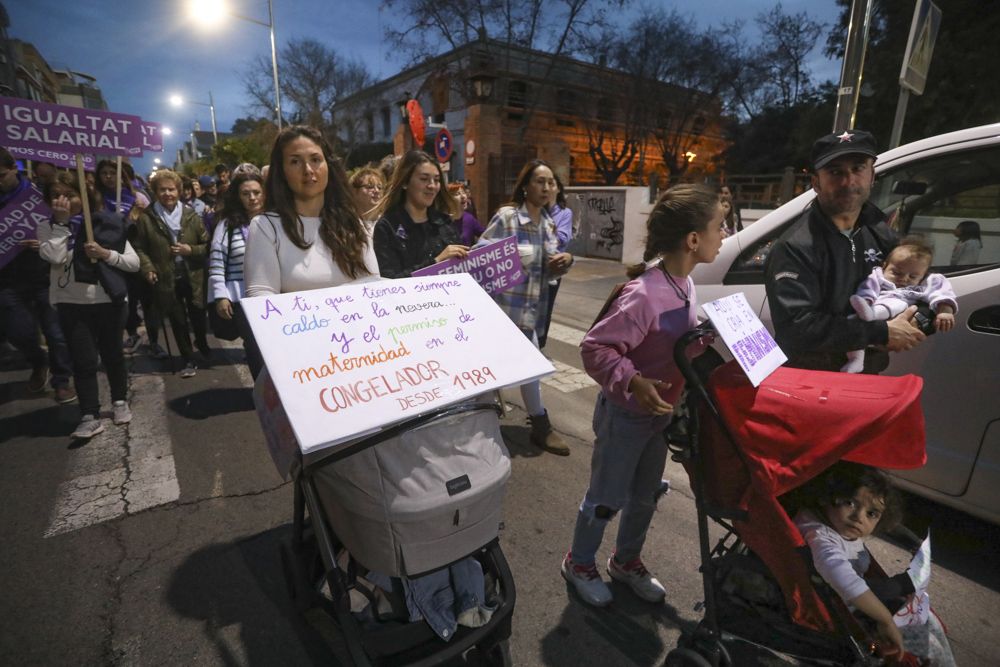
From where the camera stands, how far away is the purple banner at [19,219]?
4.02 meters

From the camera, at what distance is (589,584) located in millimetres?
2242

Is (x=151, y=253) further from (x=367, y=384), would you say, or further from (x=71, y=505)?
(x=367, y=384)

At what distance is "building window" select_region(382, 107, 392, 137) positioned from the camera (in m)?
38.3

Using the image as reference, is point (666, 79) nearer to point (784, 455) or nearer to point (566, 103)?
point (566, 103)

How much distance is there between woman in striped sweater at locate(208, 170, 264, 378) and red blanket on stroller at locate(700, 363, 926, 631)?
3.02m

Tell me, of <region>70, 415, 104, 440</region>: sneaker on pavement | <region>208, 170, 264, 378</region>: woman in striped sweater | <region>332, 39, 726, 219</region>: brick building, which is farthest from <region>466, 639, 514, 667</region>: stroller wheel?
<region>332, 39, 726, 219</region>: brick building

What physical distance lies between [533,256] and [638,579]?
214cm

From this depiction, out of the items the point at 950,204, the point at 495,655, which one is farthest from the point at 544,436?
the point at 950,204

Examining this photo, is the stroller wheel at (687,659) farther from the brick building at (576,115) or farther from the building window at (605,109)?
the building window at (605,109)

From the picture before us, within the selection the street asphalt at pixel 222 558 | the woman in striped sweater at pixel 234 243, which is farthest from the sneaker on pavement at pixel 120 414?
the woman in striped sweater at pixel 234 243

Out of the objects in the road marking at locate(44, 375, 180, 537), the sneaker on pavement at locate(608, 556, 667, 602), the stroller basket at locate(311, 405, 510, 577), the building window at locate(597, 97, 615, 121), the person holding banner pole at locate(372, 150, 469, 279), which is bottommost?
the road marking at locate(44, 375, 180, 537)

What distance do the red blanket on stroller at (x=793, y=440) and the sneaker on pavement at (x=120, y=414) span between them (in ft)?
14.4

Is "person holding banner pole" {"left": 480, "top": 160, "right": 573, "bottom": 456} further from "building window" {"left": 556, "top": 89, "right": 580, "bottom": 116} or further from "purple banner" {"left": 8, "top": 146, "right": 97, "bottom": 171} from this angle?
"building window" {"left": 556, "top": 89, "right": 580, "bottom": 116}

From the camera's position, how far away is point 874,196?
120 inches
